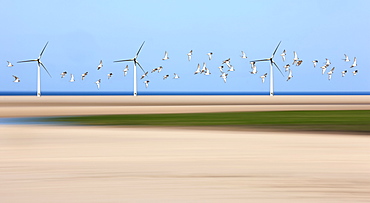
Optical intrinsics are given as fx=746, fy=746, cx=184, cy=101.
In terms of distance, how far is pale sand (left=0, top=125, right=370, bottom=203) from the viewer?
42.3 feet

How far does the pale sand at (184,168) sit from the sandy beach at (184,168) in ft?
0.06

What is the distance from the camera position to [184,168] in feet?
54.6

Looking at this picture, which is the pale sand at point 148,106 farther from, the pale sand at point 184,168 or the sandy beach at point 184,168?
the pale sand at point 184,168

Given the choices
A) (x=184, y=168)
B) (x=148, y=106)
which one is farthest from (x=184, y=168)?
(x=148, y=106)

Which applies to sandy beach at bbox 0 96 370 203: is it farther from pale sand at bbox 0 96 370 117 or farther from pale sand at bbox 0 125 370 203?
pale sand at bbox 0 96 370 117

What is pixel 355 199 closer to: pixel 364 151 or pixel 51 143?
pixel 364 151

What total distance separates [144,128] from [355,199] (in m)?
20.1

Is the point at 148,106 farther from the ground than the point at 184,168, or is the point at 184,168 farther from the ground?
the point at 148,106

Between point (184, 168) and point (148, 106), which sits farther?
point (148, 106)

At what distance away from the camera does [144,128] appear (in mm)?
31984

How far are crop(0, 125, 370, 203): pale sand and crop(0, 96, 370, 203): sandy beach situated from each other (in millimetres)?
18

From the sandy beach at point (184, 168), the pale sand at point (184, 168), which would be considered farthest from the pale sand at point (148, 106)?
the pale sand at point (184, 168)

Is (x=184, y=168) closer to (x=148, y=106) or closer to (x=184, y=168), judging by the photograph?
(x=184, y=168)

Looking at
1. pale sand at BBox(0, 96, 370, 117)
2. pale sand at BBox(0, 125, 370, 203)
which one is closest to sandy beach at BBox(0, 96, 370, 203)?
pale sand at BBox(0, 125, 370, 203)
